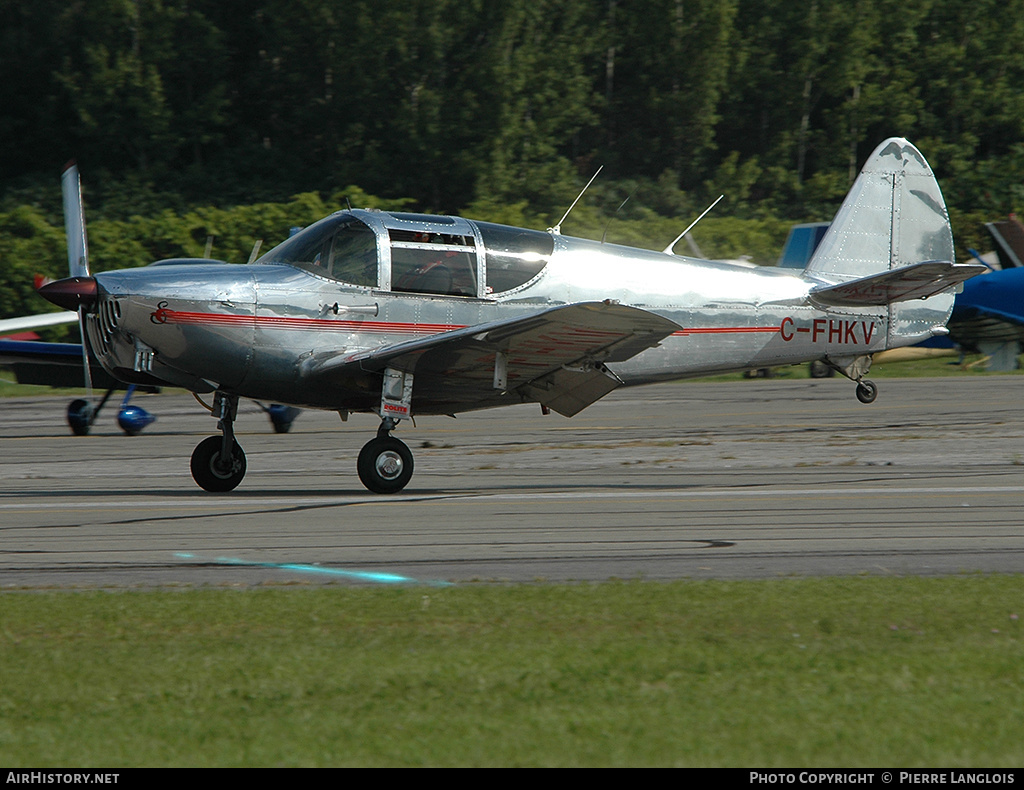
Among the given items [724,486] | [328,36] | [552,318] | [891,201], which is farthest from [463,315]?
[328,36]

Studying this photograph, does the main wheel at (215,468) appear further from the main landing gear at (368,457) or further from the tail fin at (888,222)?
the tail fin at (888,222)

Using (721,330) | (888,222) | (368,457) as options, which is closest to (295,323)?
(368,457)

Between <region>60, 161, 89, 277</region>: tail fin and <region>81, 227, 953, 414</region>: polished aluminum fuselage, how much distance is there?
0.54m

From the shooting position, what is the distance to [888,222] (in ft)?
43.1

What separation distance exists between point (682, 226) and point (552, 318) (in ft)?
98.6

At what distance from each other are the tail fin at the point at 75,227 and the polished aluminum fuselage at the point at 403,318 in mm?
537

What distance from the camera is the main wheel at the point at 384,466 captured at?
10453mm

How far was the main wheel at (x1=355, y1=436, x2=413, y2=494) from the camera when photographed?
1045 cm

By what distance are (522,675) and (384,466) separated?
19.6ft

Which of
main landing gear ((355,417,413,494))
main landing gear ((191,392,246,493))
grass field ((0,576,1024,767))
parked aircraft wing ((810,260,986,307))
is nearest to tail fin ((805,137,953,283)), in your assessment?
parked aircraft wing ((810,260,986,307))

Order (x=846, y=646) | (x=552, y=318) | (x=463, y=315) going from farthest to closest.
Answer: (x=463, y=315)
(x=552, y=318)
(x=846, y=646)

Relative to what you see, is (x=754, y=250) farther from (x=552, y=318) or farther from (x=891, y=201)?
(x=552, y=318)

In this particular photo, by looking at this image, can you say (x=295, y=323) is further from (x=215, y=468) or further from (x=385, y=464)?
(x=215, y=468)

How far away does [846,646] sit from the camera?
5059mm
